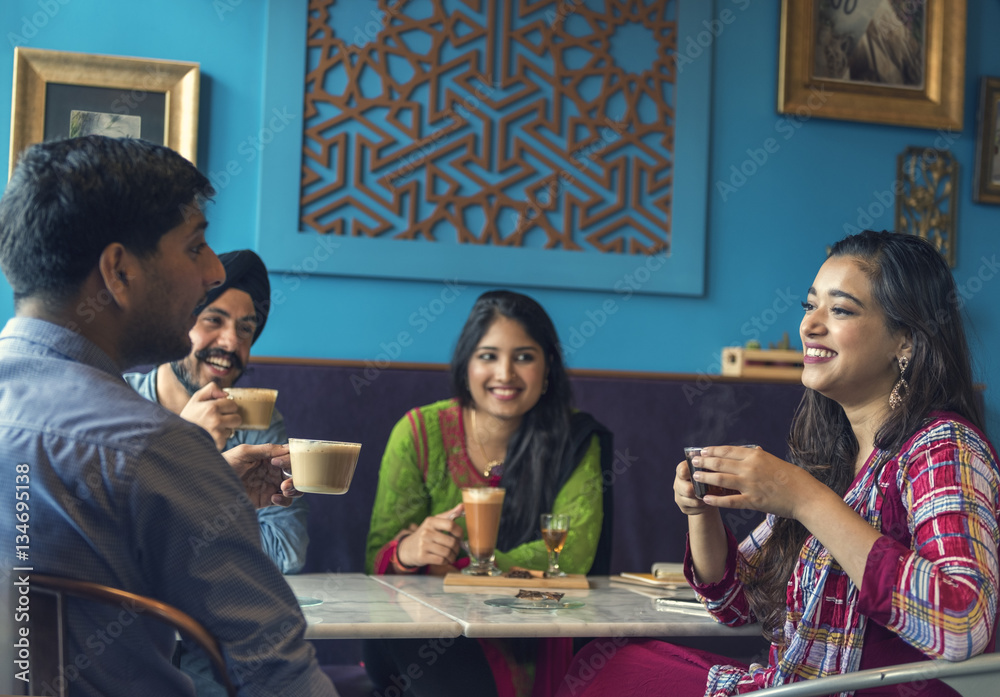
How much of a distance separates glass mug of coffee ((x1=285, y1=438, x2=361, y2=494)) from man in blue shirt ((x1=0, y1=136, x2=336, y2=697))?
0.66 m

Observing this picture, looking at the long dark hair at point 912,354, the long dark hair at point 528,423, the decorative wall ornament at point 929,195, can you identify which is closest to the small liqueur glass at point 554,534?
the long dark hair at point 528,423

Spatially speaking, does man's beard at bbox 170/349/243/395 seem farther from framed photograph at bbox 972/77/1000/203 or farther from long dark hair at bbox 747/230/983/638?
framed photograph at bbox 972/77/1000/203

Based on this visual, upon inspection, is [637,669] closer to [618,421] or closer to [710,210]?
[618,421]

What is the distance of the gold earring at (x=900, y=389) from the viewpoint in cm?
193

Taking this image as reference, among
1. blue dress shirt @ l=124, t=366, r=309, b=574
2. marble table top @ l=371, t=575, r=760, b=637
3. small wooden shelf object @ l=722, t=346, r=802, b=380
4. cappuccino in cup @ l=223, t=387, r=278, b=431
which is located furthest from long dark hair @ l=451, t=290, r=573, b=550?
small wooden shelf object @ l=722, t=346, r=802, b=380

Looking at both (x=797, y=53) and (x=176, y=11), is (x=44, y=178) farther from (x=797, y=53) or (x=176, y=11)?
(x=797, y=53)

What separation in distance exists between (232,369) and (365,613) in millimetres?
1086

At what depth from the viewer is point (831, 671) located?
180cm

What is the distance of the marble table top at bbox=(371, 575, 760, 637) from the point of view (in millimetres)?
1853

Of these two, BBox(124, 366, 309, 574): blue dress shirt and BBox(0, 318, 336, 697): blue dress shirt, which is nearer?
BBox(0, 318, 336, 697): blue dress shirt

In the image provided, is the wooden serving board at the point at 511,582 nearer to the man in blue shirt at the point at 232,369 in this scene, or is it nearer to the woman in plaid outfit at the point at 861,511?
the woman in plaid outfit at the point at 861,511

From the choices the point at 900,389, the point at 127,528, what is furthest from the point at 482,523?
the point at 127,528

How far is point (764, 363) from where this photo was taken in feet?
12.6

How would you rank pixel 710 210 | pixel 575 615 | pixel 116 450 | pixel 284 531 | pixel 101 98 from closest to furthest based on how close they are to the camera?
pixel 116 450 → pixel 575 615 → pixel 284 531 → pixel 101 98 → pixel 710 210
